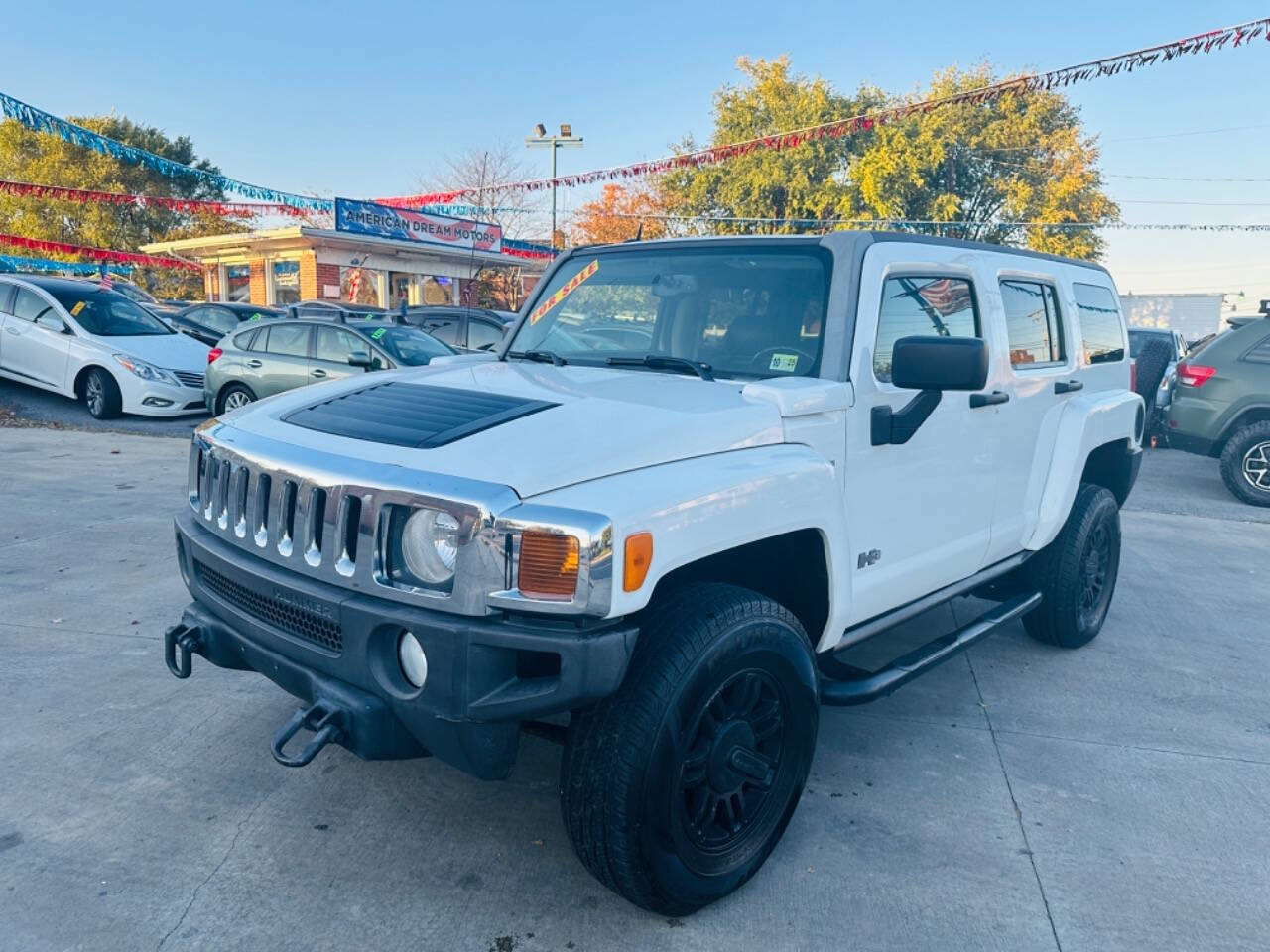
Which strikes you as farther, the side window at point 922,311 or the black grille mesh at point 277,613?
the side window at point 922,311

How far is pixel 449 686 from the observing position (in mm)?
2215

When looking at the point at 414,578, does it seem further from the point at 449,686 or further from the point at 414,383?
the point at 414,383

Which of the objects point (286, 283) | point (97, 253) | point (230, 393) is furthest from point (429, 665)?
point (97, 253)

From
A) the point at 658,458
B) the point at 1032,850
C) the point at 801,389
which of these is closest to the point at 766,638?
the point at 658,458

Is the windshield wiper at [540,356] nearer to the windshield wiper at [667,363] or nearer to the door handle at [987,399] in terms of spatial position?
the windshield wiper at [667,363]

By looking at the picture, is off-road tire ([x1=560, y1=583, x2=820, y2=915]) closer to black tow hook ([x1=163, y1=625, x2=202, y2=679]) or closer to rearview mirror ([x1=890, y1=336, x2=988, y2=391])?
rearview mirror ([x1=890, y1=336, x2=988, y2=391])

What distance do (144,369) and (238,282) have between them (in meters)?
17.6

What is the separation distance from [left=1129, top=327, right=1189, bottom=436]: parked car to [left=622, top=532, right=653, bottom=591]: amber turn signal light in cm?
1059

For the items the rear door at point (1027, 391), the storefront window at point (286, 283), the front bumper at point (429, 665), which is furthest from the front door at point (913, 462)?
the storefront window at point (286, 283)

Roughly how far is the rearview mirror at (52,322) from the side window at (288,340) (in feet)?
7.85

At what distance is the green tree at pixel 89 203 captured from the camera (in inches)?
1341

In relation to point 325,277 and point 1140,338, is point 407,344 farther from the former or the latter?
point 325,277

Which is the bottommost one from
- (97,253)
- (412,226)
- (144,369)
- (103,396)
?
(103,396)

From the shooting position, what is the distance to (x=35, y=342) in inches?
466
